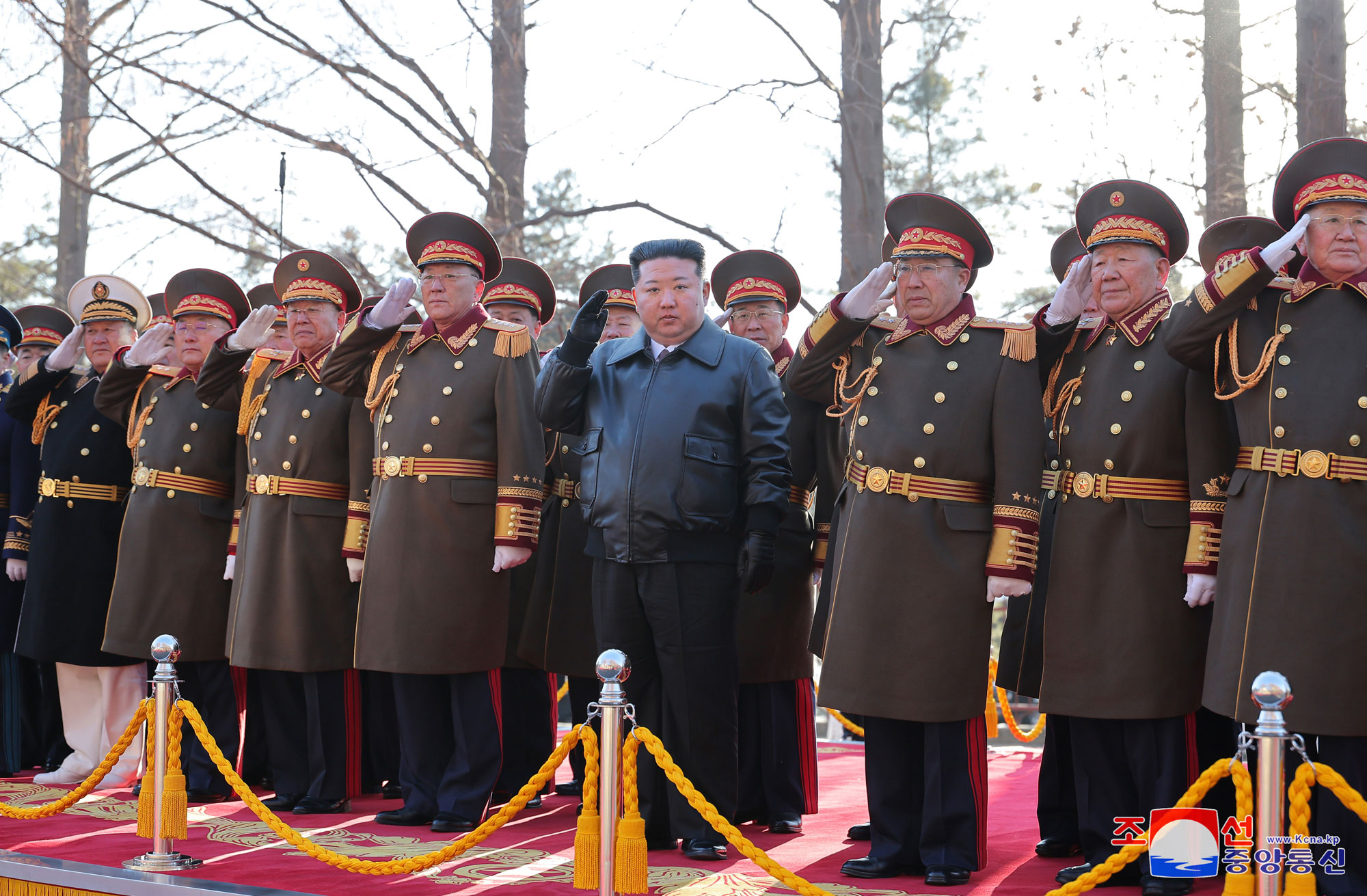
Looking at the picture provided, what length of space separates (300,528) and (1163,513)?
3595 mm

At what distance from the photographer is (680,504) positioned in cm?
473

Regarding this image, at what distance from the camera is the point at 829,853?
16.3ft

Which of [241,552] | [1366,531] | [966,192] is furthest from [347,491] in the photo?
[966,192]

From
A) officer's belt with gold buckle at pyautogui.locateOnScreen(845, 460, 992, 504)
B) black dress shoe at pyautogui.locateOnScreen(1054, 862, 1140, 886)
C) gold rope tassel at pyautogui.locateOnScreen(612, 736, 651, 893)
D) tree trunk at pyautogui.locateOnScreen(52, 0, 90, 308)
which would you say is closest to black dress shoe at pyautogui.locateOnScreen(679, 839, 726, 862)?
gold rope tassel at pyautogui.locateOnScreen(612, 736, 651, 893)

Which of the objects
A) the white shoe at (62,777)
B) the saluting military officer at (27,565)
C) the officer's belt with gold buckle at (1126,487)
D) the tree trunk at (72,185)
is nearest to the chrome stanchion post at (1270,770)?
the officer's belt with gold buckle at (1126,487)

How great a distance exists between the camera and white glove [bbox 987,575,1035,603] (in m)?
4.38

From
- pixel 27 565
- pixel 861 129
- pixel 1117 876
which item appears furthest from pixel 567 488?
pixel 861 129

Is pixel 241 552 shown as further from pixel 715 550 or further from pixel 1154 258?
pixel 1154 258

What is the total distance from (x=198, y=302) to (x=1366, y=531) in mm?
5190

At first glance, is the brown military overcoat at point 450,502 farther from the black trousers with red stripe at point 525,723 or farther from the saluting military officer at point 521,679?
the black trousers with red stripe at point 525,723

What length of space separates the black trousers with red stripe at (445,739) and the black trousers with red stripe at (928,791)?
5.39ft

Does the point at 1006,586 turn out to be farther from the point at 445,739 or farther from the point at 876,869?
the point at 445,739

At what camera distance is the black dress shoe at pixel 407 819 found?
5.43 m

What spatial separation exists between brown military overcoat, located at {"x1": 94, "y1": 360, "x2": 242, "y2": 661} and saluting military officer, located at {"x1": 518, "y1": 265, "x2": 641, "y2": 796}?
152 cm
